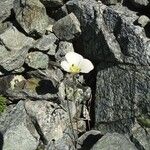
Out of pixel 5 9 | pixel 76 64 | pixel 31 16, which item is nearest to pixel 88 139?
pixel 76 64

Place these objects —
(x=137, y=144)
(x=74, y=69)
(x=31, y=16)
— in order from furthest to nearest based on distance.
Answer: (x=31, y=16)
(x=137, y=144)
(x=74, y=69)

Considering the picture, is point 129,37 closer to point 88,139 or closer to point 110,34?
point 110,34

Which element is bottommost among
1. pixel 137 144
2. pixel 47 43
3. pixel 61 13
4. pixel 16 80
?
pixel 16 80

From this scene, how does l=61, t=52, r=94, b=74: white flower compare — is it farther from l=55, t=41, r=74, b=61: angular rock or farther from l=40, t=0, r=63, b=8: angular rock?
l=40, t=0, r=63, b=8: angular rock

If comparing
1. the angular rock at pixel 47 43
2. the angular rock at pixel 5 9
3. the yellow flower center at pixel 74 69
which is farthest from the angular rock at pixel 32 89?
the yellow flower center at pixel 74 69

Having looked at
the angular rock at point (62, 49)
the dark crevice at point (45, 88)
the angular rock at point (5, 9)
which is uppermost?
the angular rock at point (5, 9)

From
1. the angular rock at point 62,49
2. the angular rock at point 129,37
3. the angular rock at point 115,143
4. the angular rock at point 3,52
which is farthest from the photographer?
the angular rock at point 62,49

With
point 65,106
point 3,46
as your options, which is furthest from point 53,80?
point 3,46

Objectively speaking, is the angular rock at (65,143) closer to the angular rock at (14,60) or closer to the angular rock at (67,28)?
the angular rock at (14,60)
